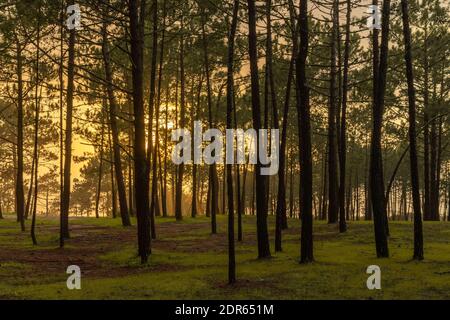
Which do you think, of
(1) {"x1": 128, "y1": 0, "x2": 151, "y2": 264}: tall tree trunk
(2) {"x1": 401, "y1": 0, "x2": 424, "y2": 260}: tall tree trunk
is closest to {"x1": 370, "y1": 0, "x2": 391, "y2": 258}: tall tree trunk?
(2) {"x1": 401, "y1": 0, "x2": 424, "y2": 260}: tall tree trunk

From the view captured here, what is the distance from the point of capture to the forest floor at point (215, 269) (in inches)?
480

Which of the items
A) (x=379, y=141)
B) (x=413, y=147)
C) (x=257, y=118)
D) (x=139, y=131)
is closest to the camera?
(x=413, y=147)

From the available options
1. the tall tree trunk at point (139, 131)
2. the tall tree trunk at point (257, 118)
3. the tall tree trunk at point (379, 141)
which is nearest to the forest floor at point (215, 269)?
the tall tree trunk at point (257, 118)

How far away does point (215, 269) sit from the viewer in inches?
628

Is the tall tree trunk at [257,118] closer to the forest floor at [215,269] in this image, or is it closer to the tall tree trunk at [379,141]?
the forest floor at [215,269]

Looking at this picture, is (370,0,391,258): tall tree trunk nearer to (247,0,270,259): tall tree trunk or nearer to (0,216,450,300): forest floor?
(0,216,450,300): forest floor

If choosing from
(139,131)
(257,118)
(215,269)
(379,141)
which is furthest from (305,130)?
(139,131)

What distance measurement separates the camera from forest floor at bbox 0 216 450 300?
12203mm

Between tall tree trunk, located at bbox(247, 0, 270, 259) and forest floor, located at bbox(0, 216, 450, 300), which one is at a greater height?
tall tree trunk, located at bbox(247, 0, 270, 259)

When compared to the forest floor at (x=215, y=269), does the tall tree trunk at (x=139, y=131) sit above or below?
above

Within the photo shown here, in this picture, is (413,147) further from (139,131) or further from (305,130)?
(139,131)

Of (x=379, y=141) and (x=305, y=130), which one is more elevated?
(x=305, y=130)

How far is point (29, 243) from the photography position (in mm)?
24188

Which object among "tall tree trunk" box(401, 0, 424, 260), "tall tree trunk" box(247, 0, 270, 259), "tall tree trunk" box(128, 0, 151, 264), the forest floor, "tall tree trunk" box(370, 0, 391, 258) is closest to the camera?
the forest floor
